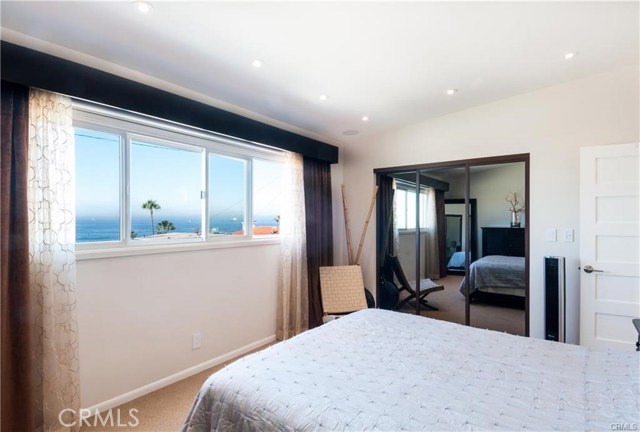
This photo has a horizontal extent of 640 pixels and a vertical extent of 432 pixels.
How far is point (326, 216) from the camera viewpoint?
402 centimetres

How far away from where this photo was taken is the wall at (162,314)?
2.18 metres

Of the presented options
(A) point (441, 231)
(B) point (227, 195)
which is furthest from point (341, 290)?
(B) point (227, 195)

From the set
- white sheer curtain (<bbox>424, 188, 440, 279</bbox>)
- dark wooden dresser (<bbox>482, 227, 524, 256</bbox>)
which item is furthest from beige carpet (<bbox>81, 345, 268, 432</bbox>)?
dark wooden dresser (<bbox>482, 227, 524, 256</bbox>)

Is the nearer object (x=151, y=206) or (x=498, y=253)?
(x=151, y=206)

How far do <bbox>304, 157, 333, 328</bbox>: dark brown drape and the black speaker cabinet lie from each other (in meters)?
2.25

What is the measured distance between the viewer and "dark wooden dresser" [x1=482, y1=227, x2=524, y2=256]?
331 centimetres

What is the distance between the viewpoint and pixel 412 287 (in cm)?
398

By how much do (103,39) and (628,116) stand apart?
13.0 ft

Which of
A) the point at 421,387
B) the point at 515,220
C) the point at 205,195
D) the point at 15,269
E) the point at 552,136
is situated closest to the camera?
the point at 421,387

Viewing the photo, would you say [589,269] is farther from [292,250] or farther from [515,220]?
[292,250]

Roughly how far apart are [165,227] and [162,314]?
69cm

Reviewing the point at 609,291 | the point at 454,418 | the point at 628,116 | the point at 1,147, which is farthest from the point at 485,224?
the point at 1,147

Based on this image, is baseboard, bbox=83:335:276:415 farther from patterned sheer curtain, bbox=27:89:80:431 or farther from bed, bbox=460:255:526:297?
bed, bbox=460:255:526:297

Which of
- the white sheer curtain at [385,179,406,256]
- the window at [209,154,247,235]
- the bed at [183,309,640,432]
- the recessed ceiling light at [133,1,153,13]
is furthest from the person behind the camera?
the white sheer curtain at [385,179,406,256]
